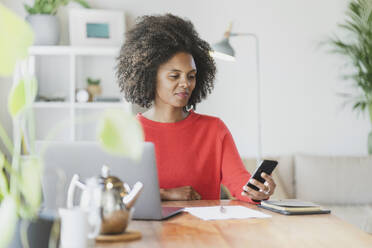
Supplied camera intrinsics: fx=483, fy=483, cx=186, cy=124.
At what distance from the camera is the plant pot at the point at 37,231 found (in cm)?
86

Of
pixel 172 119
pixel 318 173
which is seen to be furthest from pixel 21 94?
pixel 318 173

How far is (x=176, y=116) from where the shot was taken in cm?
220

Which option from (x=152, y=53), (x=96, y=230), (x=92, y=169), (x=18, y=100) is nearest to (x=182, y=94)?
(x=152, y=53)

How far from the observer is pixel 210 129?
2.21m

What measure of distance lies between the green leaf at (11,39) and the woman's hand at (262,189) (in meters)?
1.25

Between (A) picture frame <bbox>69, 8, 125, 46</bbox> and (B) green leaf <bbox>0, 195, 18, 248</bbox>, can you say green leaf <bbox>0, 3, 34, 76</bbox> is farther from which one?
(A) picture frame <bbox>69, 8, 125, 46</bbox>

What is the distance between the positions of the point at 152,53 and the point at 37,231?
1.42 m

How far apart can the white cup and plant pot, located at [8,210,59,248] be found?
0.20ft

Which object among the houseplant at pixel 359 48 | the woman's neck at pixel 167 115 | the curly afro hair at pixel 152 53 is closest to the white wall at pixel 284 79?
the houseplant at pixel 359 48

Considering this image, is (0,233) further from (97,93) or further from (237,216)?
(97,93)

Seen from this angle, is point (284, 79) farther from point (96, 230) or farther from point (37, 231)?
point (37, 231)

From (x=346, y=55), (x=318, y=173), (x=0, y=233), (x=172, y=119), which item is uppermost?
(x=346, y=55)

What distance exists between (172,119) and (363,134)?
8.68 ft

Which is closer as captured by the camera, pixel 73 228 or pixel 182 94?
pixel 73 228
